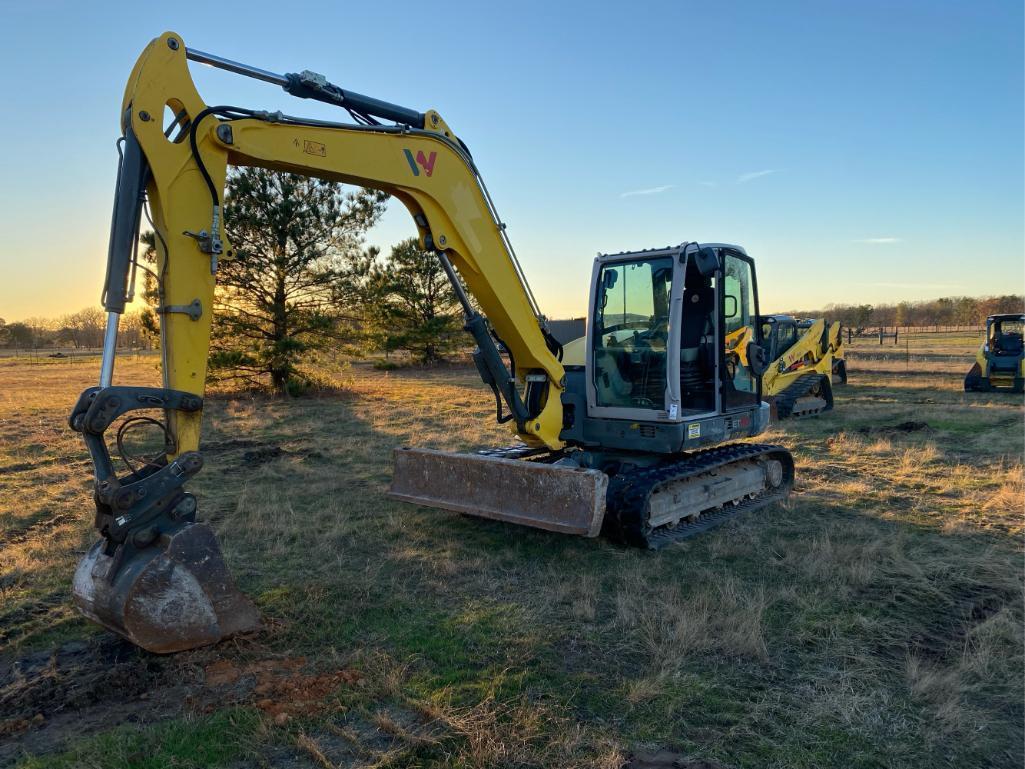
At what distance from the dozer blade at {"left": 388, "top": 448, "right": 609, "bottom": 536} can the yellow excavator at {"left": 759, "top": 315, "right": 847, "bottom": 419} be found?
381 inches

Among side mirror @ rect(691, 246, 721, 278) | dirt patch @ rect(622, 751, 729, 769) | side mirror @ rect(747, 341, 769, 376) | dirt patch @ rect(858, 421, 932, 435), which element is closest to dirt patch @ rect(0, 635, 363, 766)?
dirt patch @ rect(622, 751, 729, 769)

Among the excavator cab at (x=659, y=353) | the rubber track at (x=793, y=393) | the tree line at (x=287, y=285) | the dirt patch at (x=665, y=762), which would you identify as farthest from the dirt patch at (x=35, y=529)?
the rubber track at (x=793, y=393)

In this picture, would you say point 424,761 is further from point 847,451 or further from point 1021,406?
point 1021,406

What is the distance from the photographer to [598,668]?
3.94m

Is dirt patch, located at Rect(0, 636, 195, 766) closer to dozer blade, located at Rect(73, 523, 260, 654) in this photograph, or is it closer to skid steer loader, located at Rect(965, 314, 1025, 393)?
dozer blade, located at Rect(73, 523, 260, 654)

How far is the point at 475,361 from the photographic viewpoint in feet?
21.6

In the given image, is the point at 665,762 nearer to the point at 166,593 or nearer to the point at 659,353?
the point at 166,593

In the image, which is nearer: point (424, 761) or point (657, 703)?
point (424, 761)

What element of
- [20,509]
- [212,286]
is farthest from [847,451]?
[20,509]

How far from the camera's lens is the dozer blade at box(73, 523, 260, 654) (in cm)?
378

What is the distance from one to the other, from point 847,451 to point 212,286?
9765mm

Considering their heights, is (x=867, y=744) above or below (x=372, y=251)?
below

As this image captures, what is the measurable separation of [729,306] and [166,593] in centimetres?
573

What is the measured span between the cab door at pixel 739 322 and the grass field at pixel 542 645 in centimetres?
137
